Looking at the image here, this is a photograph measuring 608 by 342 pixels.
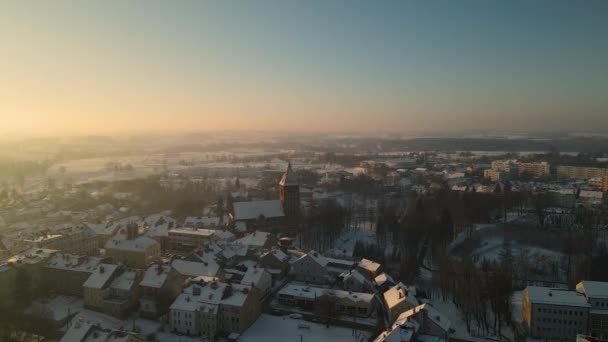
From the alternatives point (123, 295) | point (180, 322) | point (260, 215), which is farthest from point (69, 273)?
point (260, 215)

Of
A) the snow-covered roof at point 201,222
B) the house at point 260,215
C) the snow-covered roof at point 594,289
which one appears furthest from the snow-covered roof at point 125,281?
the snow-covered roof at point 594,289

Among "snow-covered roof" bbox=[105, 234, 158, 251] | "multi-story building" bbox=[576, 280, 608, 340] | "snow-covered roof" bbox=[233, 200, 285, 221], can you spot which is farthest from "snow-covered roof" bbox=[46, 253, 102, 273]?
"multi-story building" bbox=[576, 280, 608, 340]

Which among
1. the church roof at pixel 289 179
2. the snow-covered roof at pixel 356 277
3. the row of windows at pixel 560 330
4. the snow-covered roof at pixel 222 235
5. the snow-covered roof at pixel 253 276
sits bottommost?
the row of windows at pixel 560 330

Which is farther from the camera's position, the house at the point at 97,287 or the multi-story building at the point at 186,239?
the multi-story building at the point at 186,239

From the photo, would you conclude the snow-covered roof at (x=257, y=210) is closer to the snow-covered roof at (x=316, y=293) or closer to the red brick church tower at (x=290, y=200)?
the red brick church tower at (x=290, y=200)

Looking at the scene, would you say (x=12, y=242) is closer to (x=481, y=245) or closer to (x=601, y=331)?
(x=481, y=245)

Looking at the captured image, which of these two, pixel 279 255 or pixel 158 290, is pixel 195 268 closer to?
pixel 158 290

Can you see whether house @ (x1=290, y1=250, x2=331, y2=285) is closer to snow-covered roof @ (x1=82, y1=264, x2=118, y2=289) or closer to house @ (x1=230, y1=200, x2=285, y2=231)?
snow-covered roof @ (x1=82, y1=264, x2=118, y2=289)

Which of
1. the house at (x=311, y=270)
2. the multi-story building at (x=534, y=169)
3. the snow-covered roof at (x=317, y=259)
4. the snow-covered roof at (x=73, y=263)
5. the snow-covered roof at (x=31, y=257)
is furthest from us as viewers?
the multi-story building at (x=534, y=169)
